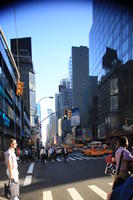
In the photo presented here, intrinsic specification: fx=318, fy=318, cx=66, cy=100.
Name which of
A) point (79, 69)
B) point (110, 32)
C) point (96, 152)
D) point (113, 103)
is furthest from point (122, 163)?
point (79, 69)

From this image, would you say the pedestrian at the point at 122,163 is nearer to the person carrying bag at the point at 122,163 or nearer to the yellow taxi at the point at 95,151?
the person carrying bag at the point at 122,163

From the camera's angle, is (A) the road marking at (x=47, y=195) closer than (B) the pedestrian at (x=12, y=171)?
No

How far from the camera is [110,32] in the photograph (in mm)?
73125

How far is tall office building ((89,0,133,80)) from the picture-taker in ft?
195

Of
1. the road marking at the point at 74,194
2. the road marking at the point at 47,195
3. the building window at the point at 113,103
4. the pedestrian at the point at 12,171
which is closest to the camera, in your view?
the pedestrian at the point at 12,171

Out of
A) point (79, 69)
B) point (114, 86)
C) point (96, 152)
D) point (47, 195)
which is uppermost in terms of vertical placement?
point (79, 69)

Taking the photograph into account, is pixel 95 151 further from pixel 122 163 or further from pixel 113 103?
pixel 122 163

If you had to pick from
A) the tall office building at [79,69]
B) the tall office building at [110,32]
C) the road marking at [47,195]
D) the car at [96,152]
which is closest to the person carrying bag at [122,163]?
the road marking at [47,195]

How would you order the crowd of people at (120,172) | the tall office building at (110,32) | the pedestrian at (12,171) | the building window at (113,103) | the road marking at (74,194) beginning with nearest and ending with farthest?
the crowd of people at (120,172), the pedestrian at (12,171), the road marking at (74,194), the tall office building at (110,32), the building window at (113,103)

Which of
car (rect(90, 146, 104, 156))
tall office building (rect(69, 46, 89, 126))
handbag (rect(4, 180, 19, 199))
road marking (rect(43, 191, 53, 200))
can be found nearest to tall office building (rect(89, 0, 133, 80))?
car (rect(90, 146, 104, 156))

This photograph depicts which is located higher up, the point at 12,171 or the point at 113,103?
the point at 113,103

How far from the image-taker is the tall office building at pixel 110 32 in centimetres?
5944

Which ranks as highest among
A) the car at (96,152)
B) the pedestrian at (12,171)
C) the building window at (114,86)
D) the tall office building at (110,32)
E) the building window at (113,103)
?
the tall office building at (110,32)

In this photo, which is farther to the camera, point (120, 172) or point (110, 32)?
point (110, 32)
